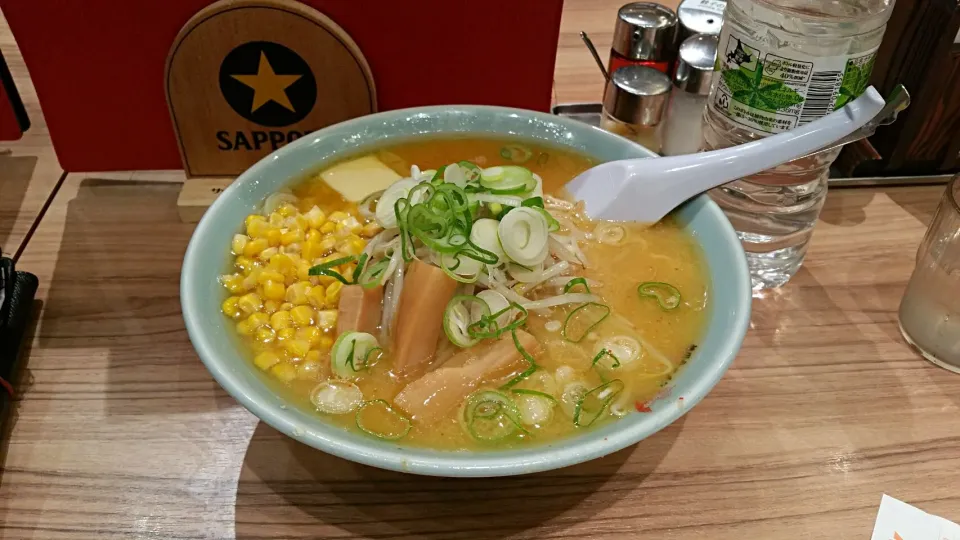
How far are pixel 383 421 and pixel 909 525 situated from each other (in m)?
0.80

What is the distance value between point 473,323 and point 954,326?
88 cm

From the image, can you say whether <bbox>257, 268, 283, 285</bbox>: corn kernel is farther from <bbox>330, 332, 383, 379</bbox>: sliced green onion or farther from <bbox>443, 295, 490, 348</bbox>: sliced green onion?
Result: <bbox>443, 295, 490, 348</bbox>: sliced green onion

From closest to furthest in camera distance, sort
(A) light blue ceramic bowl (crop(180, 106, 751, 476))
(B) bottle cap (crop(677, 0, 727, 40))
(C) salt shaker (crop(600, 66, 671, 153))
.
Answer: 1. (A) light blue ceramic bowl (crop(180, 106, 751, 476))
2. (C) salt shaker (crop(600, 66, 671, 153))
3. (B) bottle cap (crop(677, 0, 727, 40))

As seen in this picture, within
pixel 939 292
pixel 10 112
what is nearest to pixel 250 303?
pixel 10 112

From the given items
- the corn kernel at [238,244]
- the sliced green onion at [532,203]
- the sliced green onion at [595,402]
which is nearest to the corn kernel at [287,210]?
the corn kernel at [238,244]

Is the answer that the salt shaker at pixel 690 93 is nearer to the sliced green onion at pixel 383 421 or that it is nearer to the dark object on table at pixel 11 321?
the sliced green onion at pixel 383 421

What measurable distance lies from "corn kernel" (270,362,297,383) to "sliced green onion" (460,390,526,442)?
27 cm

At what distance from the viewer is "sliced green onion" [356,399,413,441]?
953 mm

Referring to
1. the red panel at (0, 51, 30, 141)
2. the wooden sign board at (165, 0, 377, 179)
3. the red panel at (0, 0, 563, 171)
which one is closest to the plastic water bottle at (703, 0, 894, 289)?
the red panel at (0, 0, 563, 171)

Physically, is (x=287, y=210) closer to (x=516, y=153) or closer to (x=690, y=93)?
(x=516, y=153)

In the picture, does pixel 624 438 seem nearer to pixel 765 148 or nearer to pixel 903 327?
pixel 765 148

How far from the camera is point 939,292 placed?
124cm

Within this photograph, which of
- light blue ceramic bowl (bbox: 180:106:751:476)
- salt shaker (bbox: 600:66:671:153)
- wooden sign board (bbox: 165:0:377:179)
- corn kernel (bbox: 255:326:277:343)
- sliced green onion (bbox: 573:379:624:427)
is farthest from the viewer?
salt shaker (bbox: 600:66:671:153)

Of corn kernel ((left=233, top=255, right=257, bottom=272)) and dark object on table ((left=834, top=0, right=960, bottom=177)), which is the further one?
dark object on table ((left=834, top=0, right=960, bottom=177))
